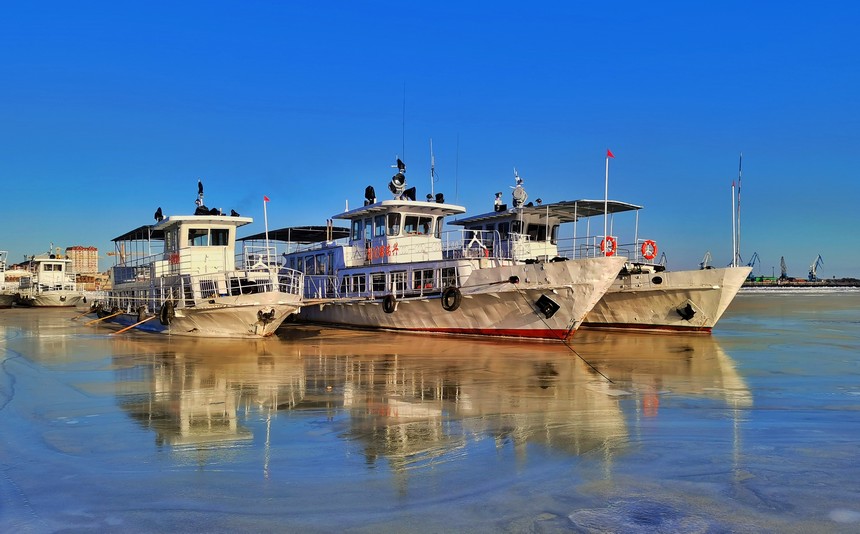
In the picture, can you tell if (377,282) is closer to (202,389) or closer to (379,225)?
(379,225)

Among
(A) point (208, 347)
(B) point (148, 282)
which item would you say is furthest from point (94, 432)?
(B) point (148, 282)

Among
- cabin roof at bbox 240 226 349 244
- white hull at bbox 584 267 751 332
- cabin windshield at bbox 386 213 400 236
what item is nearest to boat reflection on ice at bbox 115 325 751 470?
white hull at bbox 584 267 751 332

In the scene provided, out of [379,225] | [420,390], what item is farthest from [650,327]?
[420,390]

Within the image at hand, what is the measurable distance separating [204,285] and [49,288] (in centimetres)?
4322

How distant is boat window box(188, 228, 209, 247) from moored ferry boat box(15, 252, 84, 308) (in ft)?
120

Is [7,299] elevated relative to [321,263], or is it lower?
lower

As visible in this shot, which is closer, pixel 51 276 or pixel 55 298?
pixel 55 298

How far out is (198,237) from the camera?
24.6 metres

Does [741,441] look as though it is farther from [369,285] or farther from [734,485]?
[369,285]

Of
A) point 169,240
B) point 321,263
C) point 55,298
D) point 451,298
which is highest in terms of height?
point 169,240

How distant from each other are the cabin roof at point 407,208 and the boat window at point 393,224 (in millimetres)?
270

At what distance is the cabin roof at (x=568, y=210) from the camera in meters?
25.8

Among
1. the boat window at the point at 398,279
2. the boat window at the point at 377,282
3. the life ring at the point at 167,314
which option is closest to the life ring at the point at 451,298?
the boat window at the point at 398,279

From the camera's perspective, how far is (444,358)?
1644 centimetres
